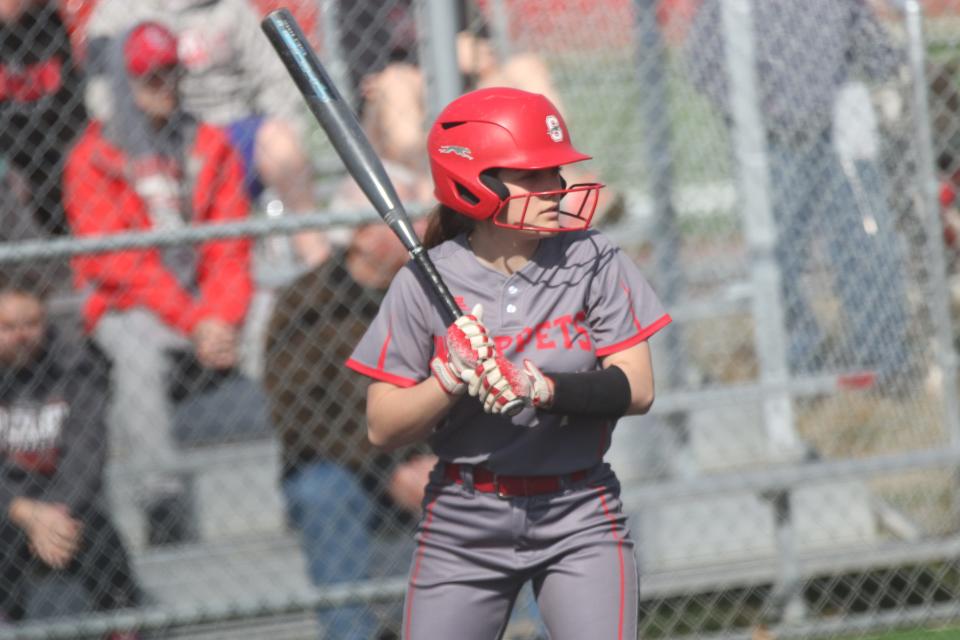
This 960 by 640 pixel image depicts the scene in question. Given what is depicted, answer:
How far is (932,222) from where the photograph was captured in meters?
5.31

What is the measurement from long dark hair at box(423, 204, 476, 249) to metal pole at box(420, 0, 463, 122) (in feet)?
5.04

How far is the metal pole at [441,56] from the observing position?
4.89 meters

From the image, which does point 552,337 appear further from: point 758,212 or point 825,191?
point 825,191

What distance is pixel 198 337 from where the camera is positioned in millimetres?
5414

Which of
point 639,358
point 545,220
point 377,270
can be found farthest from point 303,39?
point 377,270

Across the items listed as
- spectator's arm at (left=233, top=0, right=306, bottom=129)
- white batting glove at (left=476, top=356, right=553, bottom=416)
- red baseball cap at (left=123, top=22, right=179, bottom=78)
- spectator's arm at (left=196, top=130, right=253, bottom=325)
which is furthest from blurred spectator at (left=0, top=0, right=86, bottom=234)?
white batting glove at (left=476, top=356, right=553, bottom=416)

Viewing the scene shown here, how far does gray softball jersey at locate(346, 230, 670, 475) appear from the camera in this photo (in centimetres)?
314

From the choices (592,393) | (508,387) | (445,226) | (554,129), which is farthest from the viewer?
(445,226)

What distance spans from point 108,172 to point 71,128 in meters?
0.23

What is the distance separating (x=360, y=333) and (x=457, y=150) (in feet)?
6.21

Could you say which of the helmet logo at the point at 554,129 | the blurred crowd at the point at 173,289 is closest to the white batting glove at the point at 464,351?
the helmet logo at the point at 554,129

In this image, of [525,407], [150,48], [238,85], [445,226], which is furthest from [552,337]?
[238,85]

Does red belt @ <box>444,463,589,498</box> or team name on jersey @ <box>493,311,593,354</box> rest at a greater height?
team name on jersey @ <box>493,311,593,354</box>

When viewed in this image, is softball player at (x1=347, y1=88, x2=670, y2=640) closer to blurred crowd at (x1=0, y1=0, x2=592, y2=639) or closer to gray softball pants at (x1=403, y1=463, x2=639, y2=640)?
gray softball pants at (x1=403, y1=463, x2=639, y2=640)
